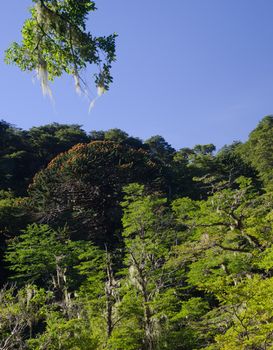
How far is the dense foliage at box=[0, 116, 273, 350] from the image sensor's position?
14039 millimetres

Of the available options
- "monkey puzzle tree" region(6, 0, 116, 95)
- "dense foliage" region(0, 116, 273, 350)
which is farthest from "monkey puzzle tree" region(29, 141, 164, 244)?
"monkey puzzle tree" region(6, 0, 116, 95)

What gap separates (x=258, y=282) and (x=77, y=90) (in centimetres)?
761

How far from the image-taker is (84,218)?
36500mm

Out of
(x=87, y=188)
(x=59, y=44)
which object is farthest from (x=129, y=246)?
(x=59, y=44)

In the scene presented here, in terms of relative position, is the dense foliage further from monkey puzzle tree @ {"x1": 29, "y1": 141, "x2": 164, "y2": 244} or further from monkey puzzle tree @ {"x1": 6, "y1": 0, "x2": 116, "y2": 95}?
monkey puzzle tree @ {"x1": 6, "y1": 0, "x2": 116, "y2": 95}

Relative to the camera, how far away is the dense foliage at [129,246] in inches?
553

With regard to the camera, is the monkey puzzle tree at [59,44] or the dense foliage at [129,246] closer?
the monkey puzzle tree at [59,44]

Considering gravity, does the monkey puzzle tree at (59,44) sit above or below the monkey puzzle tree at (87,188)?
below

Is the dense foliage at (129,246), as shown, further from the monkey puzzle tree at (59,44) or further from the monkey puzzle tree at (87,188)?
the monkey puzzle tree at (59,44)

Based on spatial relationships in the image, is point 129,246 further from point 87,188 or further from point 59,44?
point 59,44

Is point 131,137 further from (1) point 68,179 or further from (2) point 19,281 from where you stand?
(2) point 19,281

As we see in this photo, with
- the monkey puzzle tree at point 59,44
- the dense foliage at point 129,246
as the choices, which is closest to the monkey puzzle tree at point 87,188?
the dense foliage at point 129,246

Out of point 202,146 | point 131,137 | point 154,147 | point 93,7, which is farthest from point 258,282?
point 202,146

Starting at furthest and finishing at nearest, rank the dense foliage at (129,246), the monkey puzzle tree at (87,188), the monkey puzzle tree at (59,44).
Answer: the monkey puzzle tree at (87,188) < the dense foliage at (129,246) < the monkey puzzle tree at (59,44)
